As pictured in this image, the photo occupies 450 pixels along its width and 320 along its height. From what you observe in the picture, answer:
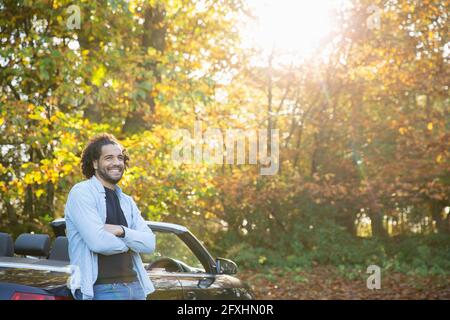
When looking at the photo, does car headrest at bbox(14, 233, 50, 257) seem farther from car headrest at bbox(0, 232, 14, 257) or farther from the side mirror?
the side mirror

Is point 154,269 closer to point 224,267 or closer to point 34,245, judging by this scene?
point 224,267

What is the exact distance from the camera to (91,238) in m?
4.46

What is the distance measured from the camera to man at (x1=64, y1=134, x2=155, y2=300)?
450 centimetres

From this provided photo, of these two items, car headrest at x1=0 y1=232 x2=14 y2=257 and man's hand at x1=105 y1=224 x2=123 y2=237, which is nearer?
man's hand at x1=105 y1=224 x2=123 y2=237

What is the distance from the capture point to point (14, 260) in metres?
5.34

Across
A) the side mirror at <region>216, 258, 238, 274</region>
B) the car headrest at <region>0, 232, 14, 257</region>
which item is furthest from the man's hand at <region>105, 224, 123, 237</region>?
the side mirror at <region>216, 258, 238, 274</region>

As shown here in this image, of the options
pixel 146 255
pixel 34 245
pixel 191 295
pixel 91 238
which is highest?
pixel 91 238

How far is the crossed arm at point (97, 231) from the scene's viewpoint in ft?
14.6

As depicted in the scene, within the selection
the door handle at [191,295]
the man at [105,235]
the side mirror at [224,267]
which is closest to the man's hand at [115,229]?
the man at [105,235]

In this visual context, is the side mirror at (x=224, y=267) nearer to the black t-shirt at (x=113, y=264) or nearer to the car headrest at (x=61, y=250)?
the car headrest at (x=61, y=250)

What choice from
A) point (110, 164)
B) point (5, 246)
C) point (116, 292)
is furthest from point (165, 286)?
point (110, 164)

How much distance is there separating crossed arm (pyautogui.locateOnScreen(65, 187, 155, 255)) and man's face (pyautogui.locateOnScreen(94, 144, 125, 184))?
232 mm

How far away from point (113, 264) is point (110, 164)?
2.15ft
